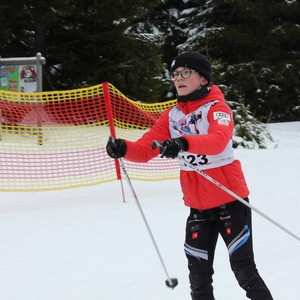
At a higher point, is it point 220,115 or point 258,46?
point 220,115

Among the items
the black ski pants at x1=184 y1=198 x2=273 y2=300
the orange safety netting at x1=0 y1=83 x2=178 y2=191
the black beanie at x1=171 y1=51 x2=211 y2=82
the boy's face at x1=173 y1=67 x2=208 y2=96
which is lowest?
the orange safety netting at x1=0 y1=83 x2=178 y2=191

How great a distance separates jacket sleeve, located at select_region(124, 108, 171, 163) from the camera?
110 inches

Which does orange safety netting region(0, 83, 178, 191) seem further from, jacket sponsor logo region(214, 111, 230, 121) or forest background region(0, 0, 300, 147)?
forest background region(0, 0, 300, 147)

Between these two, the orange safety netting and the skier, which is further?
the orange safety netting

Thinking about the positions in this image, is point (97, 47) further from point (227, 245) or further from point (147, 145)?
point (227, 245)

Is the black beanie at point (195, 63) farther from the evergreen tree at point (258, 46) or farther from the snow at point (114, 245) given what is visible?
the evergreen tree at point (258, 46)

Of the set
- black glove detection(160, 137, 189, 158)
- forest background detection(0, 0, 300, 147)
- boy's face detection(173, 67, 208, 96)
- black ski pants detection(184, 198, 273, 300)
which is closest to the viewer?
black glove detection(160, 137, 189, 158)

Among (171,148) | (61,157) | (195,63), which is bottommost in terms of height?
(61,157)

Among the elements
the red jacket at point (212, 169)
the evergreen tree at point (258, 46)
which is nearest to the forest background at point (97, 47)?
the evergreen tree at point (258, 46)

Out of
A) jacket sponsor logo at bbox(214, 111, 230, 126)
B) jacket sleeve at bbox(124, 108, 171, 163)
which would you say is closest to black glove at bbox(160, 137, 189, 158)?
jacket sponsor logo at bbox(214, 111, 230, 126)

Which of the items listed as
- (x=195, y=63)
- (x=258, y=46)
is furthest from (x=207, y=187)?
(x=258, y=46)

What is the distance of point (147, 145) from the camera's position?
2879 mm

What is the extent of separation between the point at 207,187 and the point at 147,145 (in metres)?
0.47

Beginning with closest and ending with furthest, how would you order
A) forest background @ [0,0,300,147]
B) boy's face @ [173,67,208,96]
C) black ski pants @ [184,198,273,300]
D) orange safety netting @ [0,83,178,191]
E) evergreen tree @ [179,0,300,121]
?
black ski pants @ [184,198,273,300] < boy's face @ [173,67,208,96] < orange safety netting @ [0,83,178,191] < forest background @ [0,0,300,147] < evergreen tree @ [179,0,300,121]
